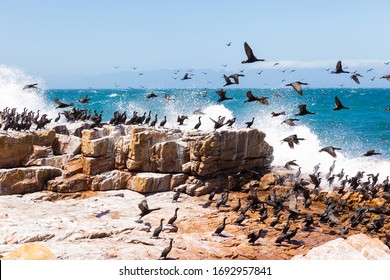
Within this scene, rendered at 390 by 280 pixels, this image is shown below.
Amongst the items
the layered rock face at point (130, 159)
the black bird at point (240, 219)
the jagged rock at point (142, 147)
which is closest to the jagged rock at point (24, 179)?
the layered rock face at point (130, 159)

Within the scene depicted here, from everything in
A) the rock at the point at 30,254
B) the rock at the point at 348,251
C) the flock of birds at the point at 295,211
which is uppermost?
the rock at the point at 348,251

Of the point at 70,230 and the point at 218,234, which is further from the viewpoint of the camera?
the point at 218,234

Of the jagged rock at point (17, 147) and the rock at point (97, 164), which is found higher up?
the jagged rock at point (17, 147)

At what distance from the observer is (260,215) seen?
1719cm

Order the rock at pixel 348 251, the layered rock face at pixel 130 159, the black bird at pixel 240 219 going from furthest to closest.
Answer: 1. the layered rock face at pixel 130 159
2. the black bird at pixel 240 219
3. the rock at pixel 348 251

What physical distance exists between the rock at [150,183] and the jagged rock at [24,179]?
3301mm

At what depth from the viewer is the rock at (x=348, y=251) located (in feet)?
28.3

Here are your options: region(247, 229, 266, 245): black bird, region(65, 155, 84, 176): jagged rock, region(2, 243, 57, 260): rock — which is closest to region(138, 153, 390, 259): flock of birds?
region(247, 229, 266, 245): black bird

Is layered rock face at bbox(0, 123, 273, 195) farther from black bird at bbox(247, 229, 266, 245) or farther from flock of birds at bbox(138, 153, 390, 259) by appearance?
black bird at bbox(247, 229, 266, 245)

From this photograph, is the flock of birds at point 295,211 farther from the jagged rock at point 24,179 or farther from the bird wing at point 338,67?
the jagged rock at point 24,179

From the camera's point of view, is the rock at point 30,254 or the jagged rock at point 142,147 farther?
the jagged rock at point 142,147
